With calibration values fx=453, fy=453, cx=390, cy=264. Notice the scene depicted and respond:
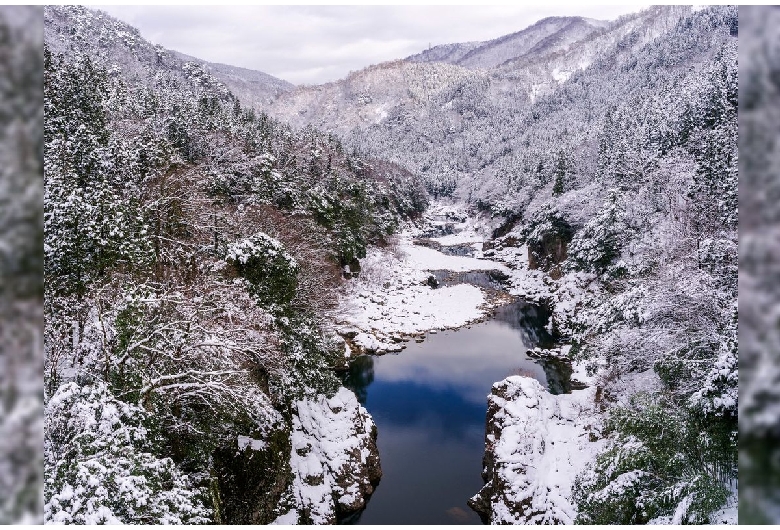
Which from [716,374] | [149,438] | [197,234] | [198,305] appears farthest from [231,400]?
[716,374]

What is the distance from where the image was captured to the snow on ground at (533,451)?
12.2 m

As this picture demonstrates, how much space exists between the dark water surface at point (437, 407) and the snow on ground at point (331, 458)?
Answer: 2.33ft

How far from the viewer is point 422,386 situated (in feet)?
73.5

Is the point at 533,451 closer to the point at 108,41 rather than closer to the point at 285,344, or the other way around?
the point at 285,344

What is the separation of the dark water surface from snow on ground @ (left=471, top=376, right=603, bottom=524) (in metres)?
1.28

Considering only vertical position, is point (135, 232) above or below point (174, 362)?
above

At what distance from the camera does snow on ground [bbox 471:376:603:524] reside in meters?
12.2

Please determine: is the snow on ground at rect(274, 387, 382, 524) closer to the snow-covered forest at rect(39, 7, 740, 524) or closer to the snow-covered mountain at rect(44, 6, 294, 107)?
the snow-covered forest at rect(39, 7, 740, 524)

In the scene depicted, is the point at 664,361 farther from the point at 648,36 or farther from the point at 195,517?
the point at 648,36

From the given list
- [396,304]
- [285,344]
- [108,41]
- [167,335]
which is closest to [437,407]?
[285,344]

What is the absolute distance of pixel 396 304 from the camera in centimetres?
3272

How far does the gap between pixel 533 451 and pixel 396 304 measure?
19.5 m

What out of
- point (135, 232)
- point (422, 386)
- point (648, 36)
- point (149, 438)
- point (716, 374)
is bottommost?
point (422, 386)

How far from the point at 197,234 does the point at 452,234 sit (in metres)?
56.9
